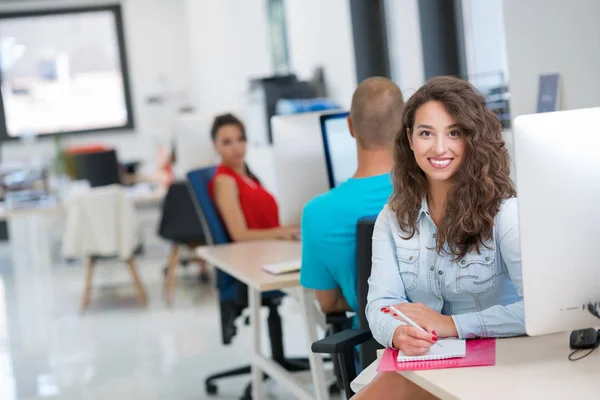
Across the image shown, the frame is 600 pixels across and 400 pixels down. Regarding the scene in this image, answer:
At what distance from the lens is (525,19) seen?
3.54 metres

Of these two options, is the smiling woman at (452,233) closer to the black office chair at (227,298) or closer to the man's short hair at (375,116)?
the man's short hair at (375,116)

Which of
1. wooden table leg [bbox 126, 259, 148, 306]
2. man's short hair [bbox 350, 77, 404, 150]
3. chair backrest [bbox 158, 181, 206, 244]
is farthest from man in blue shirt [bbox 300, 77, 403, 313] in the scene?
wooden table leg [bbox 126, 259, 148, 306]

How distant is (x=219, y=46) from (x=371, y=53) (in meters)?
4.74

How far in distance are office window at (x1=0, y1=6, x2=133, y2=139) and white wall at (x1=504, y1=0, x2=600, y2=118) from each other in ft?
30.4

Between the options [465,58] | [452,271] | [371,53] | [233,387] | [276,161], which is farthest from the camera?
[371,53]

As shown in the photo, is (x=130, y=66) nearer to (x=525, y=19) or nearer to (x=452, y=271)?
(x=525, y=19)

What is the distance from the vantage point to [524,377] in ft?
5.23

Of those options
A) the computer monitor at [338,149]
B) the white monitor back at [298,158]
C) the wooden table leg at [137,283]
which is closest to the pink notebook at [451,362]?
the computer monitor at [338,149]

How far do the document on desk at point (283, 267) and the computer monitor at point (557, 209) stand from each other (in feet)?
4.80

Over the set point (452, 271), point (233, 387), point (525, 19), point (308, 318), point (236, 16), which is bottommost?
point (233, 387)

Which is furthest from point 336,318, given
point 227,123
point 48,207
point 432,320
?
point 48,207

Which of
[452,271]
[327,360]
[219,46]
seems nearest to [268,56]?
[219,46]

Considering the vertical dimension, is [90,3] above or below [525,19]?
above

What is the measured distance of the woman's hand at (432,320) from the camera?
72.6 inches
